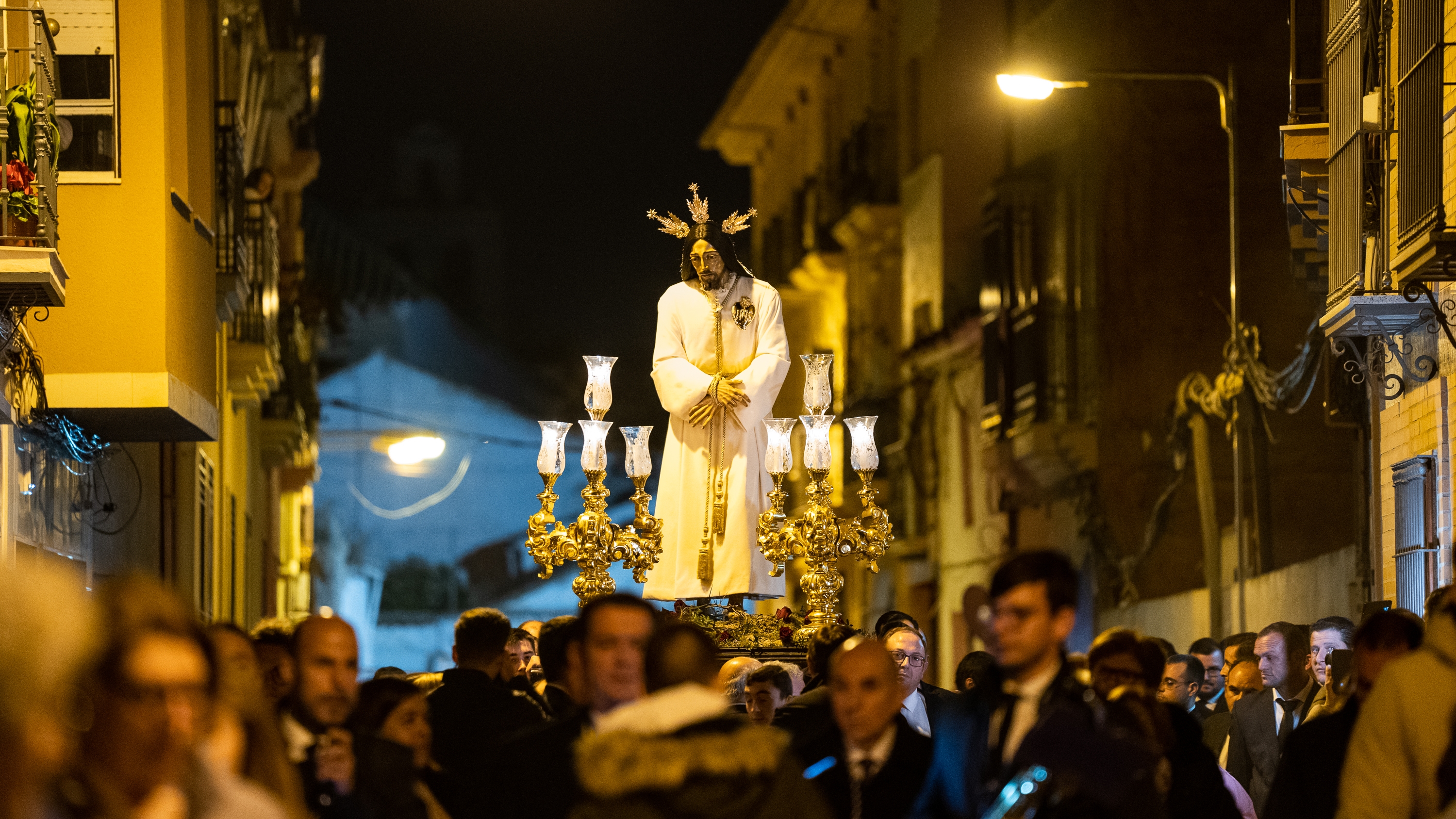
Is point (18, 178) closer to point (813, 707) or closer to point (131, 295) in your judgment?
point (131, 295)

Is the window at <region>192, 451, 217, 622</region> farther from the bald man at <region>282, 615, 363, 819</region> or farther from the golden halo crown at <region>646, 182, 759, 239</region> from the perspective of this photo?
the bald man at <region>282, 615, 363, 819</region>

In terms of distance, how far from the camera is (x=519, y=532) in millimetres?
59438

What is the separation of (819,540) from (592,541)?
3.97 ft

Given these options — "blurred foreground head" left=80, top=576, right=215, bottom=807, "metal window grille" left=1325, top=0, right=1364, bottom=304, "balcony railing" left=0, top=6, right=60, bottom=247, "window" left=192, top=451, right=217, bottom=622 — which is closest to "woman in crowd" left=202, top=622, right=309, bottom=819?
"blurred foreground head" left=80, top=576, right=215, bottom=807

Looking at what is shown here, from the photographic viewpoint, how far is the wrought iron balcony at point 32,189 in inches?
566

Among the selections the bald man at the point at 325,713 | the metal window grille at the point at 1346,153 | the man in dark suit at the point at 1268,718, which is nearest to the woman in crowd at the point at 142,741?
the bald man at the point at 325,713

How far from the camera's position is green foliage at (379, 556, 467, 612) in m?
56.6

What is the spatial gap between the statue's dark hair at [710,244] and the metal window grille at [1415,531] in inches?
214

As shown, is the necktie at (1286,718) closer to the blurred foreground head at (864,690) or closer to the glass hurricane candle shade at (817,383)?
the glass hurricane candle shade at (817,383)

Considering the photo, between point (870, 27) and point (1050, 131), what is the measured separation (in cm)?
1198

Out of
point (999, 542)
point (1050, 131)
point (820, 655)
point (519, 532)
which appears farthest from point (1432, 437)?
point (519, 532)

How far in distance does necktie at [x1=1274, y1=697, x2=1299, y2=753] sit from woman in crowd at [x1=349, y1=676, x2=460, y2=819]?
4.82 m

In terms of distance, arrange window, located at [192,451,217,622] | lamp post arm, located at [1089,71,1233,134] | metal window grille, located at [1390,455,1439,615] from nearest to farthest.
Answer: metal window grille, located at [1390,455,1439,615] → lamp post arm, located at [1089,71,1233,134] → window, located at [192,451,217,622]

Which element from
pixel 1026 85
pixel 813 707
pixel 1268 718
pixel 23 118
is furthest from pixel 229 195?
pixel 813 707
